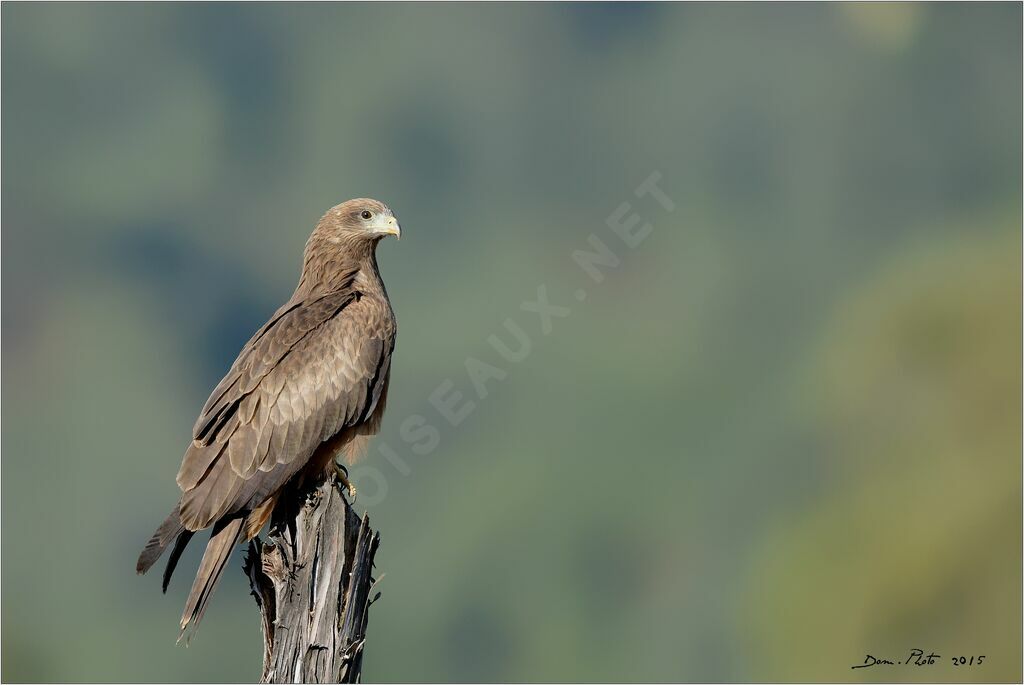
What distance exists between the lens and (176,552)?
7.57 metres

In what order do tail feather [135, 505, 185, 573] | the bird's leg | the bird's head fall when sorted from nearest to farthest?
tail feather [135, 505, 185, 573]
the bird's leg
the bird's head

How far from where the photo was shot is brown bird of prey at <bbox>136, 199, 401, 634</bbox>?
7793 mm

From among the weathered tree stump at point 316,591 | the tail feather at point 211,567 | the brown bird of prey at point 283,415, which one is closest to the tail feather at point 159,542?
the brown bird of prey at point 283,415

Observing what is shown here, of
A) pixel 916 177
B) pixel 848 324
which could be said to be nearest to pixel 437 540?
pixel 848 324

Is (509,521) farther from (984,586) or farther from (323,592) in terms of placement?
(323,592)

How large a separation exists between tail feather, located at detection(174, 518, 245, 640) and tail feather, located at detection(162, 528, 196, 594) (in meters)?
0.14

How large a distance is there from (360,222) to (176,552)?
11.4 ft

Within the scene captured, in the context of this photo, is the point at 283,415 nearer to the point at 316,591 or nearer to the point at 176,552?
the point at 176,552

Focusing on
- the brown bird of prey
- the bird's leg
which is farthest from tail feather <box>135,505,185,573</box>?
the bird's leg

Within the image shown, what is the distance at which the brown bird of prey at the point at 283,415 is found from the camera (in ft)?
25.6

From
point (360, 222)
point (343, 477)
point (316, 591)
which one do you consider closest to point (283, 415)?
point (343, 477)

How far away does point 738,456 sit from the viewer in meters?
62.5

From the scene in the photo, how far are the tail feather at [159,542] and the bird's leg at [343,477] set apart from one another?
1.36m

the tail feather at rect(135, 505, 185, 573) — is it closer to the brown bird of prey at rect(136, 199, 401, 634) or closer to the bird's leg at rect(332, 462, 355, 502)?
the brown bird of prey at rect(136, 199, 401, 634)
